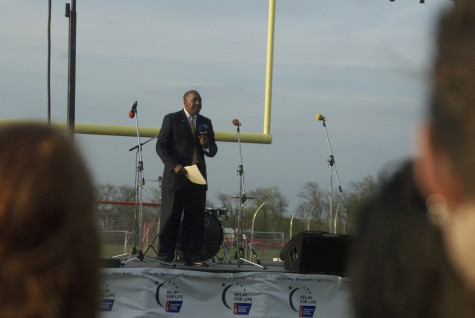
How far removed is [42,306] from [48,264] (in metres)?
0.05

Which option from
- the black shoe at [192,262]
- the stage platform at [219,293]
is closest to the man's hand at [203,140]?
the black shoe at [192,262]

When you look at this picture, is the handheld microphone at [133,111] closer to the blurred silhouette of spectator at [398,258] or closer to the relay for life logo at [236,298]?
the relay for life logo at [236,298]

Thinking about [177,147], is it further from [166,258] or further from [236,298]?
[236,298]

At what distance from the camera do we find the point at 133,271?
648 centimetres

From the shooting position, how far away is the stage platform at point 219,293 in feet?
21.3

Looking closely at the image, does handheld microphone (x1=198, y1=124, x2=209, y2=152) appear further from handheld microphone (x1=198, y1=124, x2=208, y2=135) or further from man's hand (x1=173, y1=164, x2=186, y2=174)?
man's hand (x1=173, y1=164, x2=186, y2=174)

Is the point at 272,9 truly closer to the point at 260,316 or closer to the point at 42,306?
the point at 260,316

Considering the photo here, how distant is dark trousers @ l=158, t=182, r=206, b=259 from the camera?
24.9 feet

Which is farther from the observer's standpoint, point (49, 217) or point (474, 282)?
point (49, 217)

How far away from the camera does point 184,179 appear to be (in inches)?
303

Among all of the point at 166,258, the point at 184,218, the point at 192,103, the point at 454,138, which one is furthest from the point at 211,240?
the point at 454,138

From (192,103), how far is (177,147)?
0.51 meters

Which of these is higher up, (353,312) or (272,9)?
(272,9)

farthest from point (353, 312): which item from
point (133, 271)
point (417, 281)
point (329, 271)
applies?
point (329, 271)
